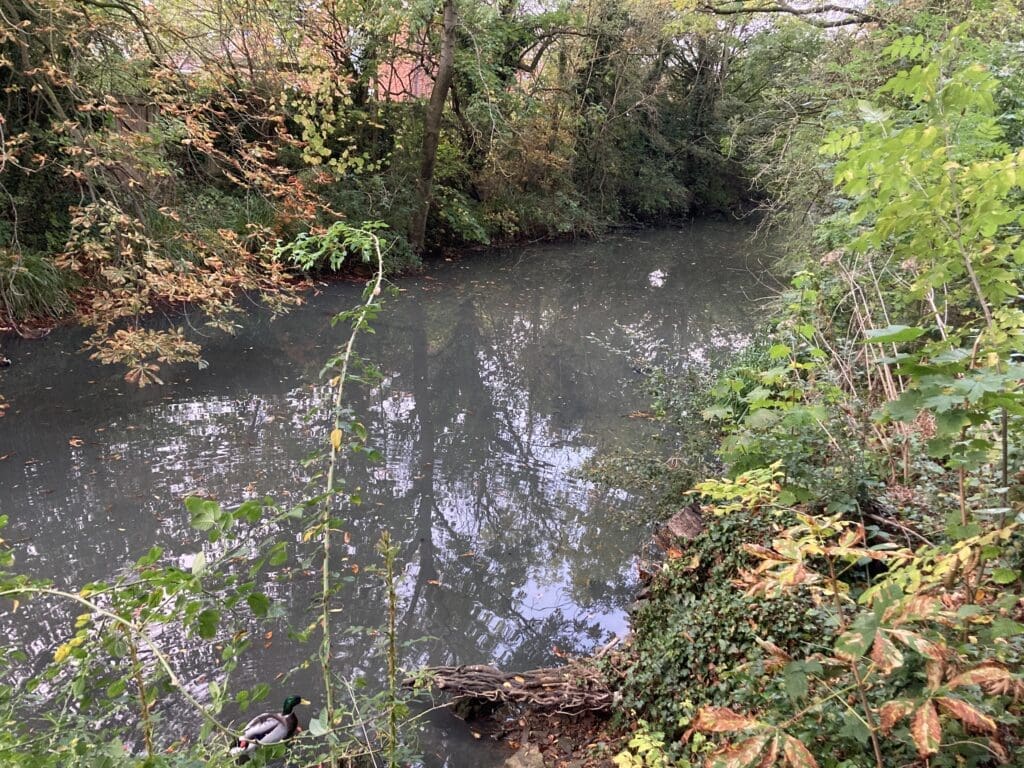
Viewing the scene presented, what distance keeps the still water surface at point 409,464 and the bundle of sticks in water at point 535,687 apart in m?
0.19

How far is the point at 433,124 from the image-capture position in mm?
11414

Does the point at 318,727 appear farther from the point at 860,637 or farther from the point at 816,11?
the point at 816,11

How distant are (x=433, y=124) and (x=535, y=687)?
1037cm

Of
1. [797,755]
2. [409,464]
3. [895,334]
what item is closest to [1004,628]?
[797,755]

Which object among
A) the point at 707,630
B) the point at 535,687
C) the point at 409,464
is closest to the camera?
the point at 707,630

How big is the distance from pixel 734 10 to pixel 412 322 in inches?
232

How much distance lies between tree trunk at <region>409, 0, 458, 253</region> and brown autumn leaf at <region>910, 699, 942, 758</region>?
1125 cm

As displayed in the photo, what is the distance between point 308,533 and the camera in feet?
5.85

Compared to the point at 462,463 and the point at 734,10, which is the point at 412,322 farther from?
the point at 734,10

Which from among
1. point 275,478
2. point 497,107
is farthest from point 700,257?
point 275,478

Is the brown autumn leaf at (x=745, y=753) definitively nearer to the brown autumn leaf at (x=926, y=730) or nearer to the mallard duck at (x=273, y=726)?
the brown autumn leaf at (x=926, y=730)

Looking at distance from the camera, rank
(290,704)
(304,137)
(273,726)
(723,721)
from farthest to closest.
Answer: (304,137)
(290,704)
(273,726)
(723,721)

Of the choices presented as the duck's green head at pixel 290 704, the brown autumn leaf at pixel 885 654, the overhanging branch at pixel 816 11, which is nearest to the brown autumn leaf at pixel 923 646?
the brown autumn leaf at pixel 885 654

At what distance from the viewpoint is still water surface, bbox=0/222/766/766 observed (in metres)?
3.77
